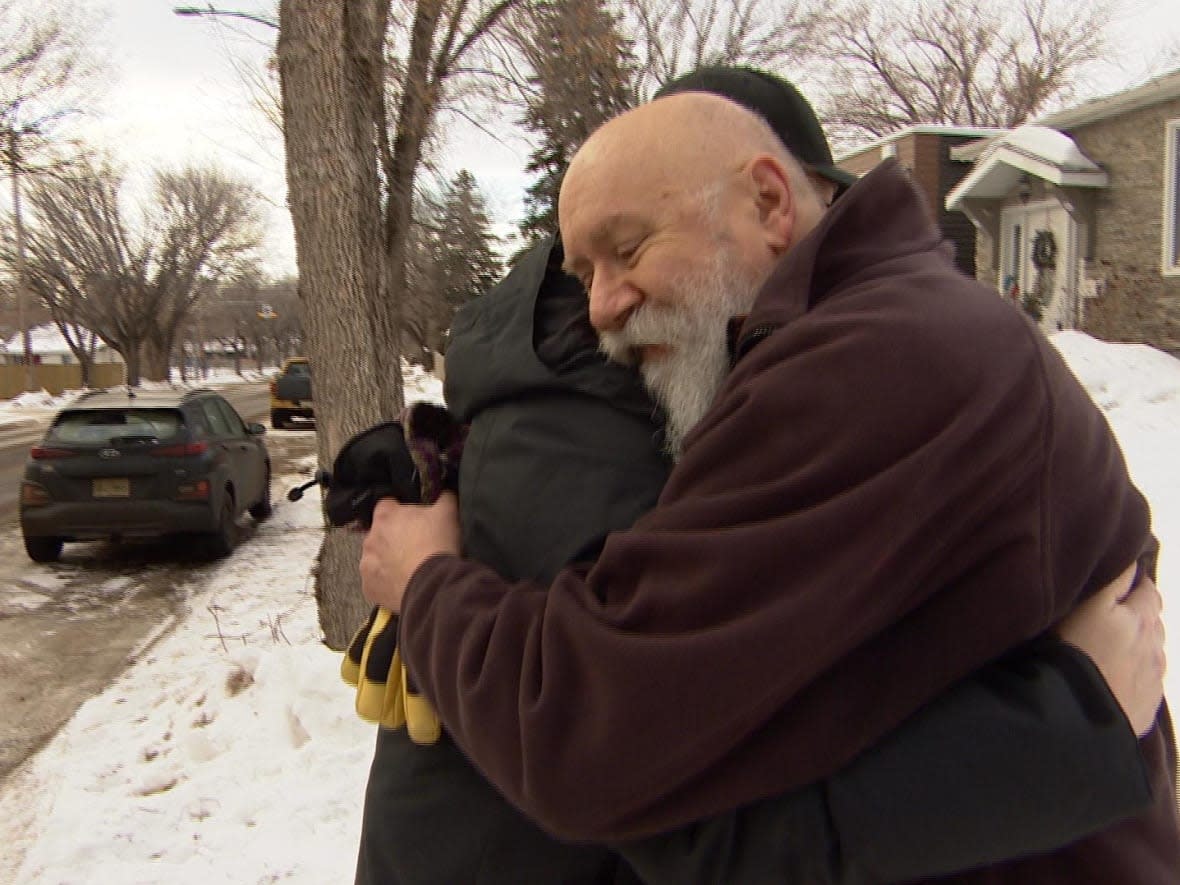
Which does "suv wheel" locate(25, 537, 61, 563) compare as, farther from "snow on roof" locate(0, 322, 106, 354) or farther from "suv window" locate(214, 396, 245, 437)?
"snow on roof" locate(0, 322, 106, 354)

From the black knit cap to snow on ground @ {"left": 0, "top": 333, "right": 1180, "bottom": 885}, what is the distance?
274 centimetres

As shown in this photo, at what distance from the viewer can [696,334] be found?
1.17m

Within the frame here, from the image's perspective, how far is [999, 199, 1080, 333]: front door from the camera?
14273mm

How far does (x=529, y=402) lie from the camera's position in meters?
1.24

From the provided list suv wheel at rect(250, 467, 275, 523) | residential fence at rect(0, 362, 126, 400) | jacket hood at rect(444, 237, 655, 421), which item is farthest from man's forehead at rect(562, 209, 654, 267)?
residential fence at rect(0, 362, 126, 400)

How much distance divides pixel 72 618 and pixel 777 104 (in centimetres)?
754

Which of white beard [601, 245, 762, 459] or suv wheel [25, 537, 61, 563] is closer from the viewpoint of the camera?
white beard [601, 245, 762, 459]

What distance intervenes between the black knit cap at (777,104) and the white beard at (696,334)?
9.3 inches

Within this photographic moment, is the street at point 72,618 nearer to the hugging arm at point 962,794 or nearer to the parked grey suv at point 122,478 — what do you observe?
the parked grey suv at point 122,478

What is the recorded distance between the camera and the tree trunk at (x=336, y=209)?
4.64 metres

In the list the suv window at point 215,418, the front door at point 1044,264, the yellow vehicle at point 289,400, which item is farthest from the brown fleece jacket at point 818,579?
the yellow vehicle at point 289,400

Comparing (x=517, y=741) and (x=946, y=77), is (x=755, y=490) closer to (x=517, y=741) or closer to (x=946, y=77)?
(x=517, y=741)

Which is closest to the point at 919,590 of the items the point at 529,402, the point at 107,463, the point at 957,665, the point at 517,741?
the point at 957,665

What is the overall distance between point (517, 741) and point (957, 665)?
0.45m
